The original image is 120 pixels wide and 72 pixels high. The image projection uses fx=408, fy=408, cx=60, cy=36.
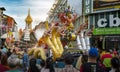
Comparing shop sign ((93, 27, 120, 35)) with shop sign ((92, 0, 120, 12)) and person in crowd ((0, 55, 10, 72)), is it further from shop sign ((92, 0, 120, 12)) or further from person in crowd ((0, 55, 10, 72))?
person in crowd ((0, 55, 10, 72))

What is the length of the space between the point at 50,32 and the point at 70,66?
18807 mm

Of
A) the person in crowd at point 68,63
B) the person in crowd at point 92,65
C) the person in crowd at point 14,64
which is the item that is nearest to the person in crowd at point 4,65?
the person in crowd at point 14,64

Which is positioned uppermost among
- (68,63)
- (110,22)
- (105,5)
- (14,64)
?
(105,5)

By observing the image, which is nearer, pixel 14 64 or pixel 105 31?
pixel 14 64

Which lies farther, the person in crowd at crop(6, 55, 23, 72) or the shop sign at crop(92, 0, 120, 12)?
the shop sign at crop(92, 0, 120, 12)

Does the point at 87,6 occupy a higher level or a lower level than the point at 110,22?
higher

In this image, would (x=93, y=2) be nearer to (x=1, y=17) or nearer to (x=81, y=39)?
(x=81, y=39)

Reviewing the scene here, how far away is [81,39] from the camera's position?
33719 mm

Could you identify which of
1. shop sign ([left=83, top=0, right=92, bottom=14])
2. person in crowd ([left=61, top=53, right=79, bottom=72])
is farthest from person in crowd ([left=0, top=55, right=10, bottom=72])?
shop sign ([left=83, top=0, right=92, bottom=14])

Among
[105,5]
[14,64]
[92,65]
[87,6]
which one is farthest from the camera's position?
[87,6]

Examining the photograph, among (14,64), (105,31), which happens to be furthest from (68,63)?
(105,31)

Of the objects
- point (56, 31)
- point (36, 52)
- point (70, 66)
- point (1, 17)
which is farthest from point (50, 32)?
point (1, 17)

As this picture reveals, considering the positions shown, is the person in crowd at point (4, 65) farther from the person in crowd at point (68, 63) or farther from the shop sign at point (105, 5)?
the shop sign at point (105, 5)

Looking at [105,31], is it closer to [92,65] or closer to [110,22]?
[110,22]
